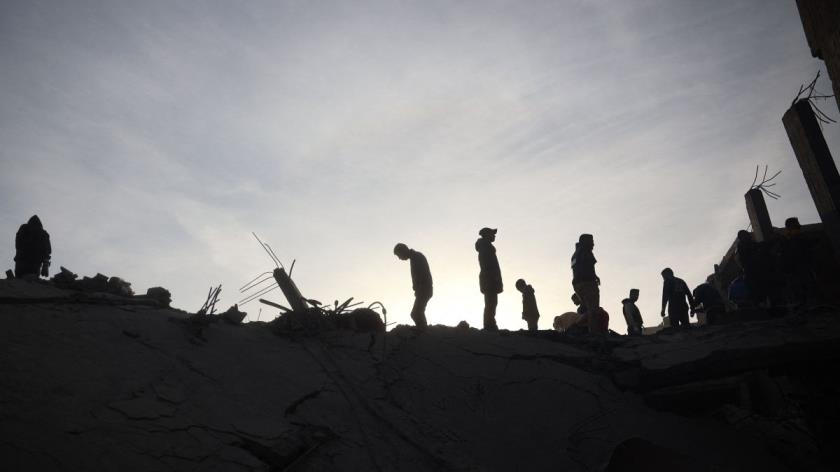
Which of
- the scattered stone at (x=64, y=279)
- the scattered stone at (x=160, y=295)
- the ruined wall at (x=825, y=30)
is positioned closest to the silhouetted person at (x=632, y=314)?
the ruined wall at (x=825, y=30)

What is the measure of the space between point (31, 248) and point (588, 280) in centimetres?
858

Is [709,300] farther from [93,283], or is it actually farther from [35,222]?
[35,222]

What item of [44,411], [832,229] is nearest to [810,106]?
[832,229]

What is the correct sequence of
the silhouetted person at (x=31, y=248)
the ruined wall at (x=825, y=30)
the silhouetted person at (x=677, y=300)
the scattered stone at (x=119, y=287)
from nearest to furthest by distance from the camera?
the scattered stone at (x=119, y=287)
the ruined wall at (x=825, y=30)
the silhouetted person at (x=31, y=248)
the silhouetted person at (x=677, y=300)

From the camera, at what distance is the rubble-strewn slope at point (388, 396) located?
2.46 m

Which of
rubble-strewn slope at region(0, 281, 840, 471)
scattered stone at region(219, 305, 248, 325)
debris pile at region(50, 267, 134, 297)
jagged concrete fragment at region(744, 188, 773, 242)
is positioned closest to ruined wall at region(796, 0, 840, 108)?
rubble-strewn slope at region(0, 281, 840, 471)

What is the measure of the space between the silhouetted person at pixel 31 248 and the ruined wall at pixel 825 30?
1103 centimetres

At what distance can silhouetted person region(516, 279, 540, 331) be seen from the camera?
332 inches

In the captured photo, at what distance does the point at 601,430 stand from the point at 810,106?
26.6 ft

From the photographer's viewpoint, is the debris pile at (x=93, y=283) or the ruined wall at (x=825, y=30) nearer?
the debris pile at (x=93, y=283)

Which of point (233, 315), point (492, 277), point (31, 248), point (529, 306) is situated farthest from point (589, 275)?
point (31, 248)

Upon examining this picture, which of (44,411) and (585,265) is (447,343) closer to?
(585,265)

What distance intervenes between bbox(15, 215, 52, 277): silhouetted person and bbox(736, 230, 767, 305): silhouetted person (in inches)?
431

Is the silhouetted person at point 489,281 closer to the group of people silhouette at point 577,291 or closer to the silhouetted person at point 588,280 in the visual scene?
the group of people silhouette at point 577,291
